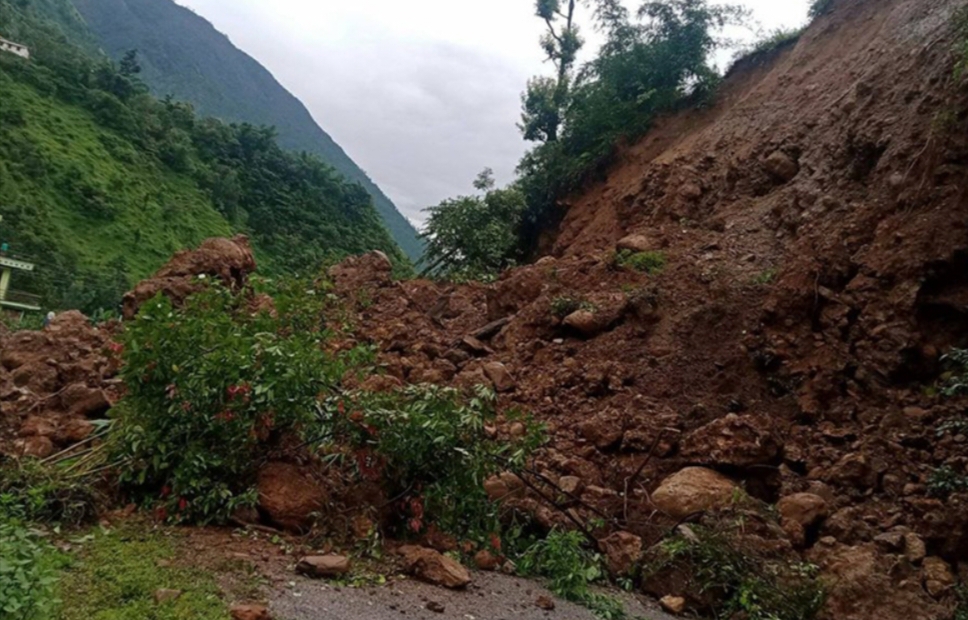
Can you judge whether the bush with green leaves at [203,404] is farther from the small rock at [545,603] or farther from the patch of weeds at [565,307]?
the patch of weeds at [565,307]

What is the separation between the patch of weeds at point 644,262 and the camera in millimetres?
8883

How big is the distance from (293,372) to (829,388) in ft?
15.7

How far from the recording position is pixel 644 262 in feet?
29.5

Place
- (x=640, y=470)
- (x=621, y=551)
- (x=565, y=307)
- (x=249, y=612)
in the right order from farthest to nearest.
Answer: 1. (x=565, y=307)
2. (x=640, y=470)
3. (x=621, y=551)
4. (x=249, y=612)

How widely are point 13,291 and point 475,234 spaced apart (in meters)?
15.6

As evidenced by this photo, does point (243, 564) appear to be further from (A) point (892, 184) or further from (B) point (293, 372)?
(A) point (892, 184)

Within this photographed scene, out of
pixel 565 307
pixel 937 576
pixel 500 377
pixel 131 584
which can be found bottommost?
pixel 131 584

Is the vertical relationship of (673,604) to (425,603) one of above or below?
above

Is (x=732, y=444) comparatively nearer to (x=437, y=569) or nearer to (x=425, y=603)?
(x=437, y=569)

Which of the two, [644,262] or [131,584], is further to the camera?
[644,262]

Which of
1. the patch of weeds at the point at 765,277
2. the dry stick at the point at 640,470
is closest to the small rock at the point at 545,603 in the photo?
the dry stick at the point at 640,470

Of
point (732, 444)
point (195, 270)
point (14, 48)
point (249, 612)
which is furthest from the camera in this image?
point (14, 48)

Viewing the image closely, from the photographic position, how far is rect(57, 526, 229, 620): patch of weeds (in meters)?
2.77

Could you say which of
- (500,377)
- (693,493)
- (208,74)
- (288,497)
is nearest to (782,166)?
(500,377)
